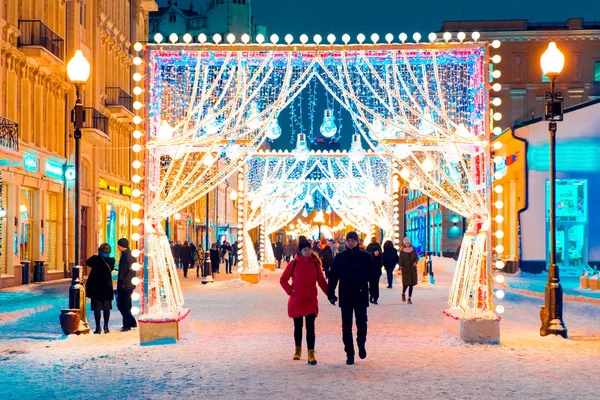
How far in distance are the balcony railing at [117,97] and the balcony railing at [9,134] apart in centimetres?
1415

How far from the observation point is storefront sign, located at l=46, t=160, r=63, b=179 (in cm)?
2979

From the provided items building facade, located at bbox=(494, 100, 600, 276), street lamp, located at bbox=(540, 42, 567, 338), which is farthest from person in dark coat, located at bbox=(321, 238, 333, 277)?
street lamp, located at bbox=(540, 42, 567, 338)

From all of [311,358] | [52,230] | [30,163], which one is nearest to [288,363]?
[311,358]

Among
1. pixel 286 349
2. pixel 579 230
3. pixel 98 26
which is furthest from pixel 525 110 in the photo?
pixel 286 349

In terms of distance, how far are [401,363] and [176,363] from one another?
2743 millimetres

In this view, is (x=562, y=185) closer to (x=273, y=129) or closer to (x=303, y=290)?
(x=273, y=129)

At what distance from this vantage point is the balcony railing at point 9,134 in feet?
78.1

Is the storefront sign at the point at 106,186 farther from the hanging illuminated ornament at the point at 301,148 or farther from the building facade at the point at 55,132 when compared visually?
the hanging illuminated ornament at the point at 301,148

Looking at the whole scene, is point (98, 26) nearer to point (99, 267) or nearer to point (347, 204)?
point (347, 204)

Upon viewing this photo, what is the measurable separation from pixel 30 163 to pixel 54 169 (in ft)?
8.52

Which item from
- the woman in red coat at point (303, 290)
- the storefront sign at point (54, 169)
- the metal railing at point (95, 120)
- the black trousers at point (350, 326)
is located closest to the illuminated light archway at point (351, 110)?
the black trousers at point (350, 326)

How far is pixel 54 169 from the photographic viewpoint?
3042 centimetres

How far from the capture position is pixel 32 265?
28.9 m

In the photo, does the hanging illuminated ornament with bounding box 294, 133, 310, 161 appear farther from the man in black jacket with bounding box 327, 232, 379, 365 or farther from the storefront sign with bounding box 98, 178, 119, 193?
the storefront sign with bounding box 98, 178, 119, 193
